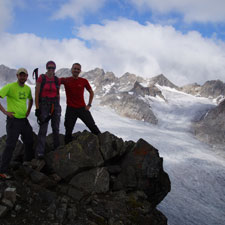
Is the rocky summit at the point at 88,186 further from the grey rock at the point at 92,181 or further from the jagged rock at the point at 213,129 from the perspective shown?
the jagged rock at the point at 213,129

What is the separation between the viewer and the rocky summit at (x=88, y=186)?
6.43 m

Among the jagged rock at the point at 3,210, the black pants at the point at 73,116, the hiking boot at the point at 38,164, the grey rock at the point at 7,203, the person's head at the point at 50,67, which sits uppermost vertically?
the person's head at the point at 50,67

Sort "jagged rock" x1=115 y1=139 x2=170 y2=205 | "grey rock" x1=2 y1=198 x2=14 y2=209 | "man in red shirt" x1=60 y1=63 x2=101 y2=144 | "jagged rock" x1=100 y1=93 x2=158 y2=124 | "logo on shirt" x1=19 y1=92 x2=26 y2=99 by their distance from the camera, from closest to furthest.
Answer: "grey rock" x1=2 y1=198 x2=14 y2=209, "logo on shirt" x1=19 y1=92 x2=26 y2=99, "man in red shirt" x1=60 y1=63 x2=101 y2=144, "jagged rock" x1=115 y1=139 x2=170 y2=205, "jagged rock" x1=100 y1=93 x2=158 y2=124

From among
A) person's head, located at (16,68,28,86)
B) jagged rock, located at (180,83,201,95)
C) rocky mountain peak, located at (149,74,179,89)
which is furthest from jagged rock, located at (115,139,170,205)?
rocky mountain peak, located at (149,74,179,89)

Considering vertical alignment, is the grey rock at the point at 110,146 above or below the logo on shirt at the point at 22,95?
below

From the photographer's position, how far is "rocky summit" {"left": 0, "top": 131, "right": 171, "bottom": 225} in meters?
6.43

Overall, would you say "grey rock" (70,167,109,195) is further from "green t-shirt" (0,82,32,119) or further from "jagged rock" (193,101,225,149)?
"jagged rock" (193,101,225,149)

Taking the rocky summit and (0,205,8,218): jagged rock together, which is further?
the rocky summit

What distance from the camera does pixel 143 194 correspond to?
8.76 metres

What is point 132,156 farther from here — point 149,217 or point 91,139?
point 149,217

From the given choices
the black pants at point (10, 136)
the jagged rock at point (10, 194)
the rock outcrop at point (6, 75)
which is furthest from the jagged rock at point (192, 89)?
the jagged rock at point (10, 194)

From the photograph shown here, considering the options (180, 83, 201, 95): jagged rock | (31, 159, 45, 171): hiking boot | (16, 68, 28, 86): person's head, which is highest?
(180, 83, 201, 95): jagged rock

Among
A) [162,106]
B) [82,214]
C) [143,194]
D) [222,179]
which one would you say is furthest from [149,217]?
[162,106]

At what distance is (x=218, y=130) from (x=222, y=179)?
5129 cm
